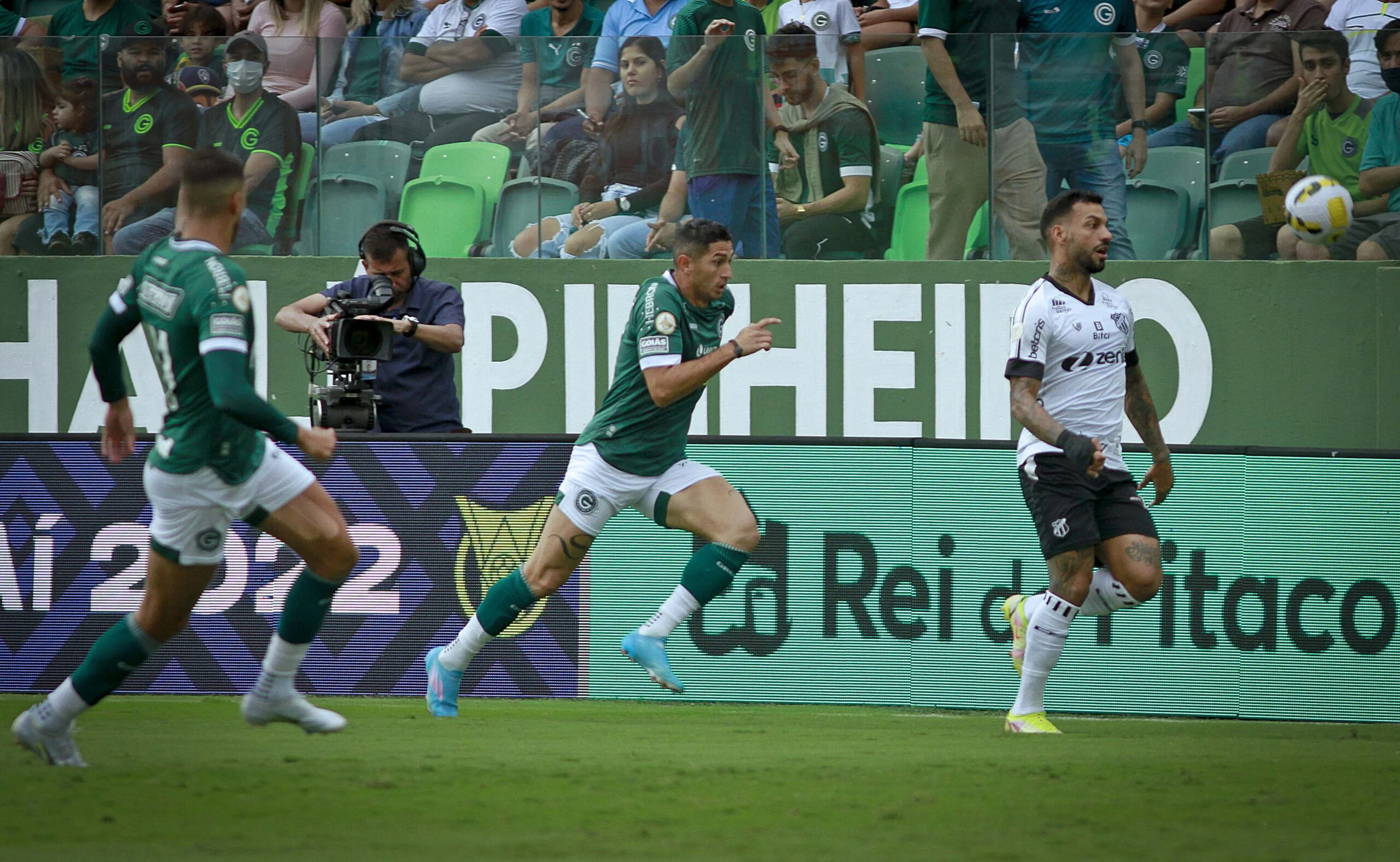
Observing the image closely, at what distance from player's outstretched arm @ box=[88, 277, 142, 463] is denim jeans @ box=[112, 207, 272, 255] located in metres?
5.77

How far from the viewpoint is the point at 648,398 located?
755 centimetres

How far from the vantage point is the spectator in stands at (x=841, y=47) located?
37.3 ft

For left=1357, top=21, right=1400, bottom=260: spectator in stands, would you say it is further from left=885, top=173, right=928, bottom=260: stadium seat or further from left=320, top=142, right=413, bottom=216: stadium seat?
left=320, top=142, right=413, bottom=216: stadium seat

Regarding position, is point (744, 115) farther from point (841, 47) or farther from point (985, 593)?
point (985, 593)

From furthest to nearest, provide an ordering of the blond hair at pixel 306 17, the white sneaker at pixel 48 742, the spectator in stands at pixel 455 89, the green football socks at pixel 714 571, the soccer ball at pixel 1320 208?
the blond hair at pixel 306 17 → the spectator in stands at pixel 455 89 → the soccer ball at pixel 1320 208 → the green football socks at pixel 714 571 → the white sneaker at pixel 48 742

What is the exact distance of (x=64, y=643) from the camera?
29.6 feet

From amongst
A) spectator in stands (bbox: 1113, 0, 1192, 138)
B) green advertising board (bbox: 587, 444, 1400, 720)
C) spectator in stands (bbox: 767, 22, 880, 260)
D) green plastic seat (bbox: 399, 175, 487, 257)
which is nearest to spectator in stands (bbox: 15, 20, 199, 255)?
green plastic seat (bbox: 399, 175, 487, 257)

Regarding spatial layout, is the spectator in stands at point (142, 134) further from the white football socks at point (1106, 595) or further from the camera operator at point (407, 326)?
the white football socks at point (1106, 595)

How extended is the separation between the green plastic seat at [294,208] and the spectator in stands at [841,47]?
12.1 ft

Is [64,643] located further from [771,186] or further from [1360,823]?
[1360,823]

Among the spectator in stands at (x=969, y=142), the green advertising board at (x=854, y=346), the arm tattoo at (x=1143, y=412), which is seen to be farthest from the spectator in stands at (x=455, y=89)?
the arm tattoo at (x=1143, y=412)

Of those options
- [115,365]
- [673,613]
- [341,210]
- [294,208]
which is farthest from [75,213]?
[673,613]

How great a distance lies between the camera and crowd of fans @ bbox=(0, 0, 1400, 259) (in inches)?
437

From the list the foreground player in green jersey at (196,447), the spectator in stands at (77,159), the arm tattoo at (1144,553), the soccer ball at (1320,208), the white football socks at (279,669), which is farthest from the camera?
the spectator in stands at (77,159)
